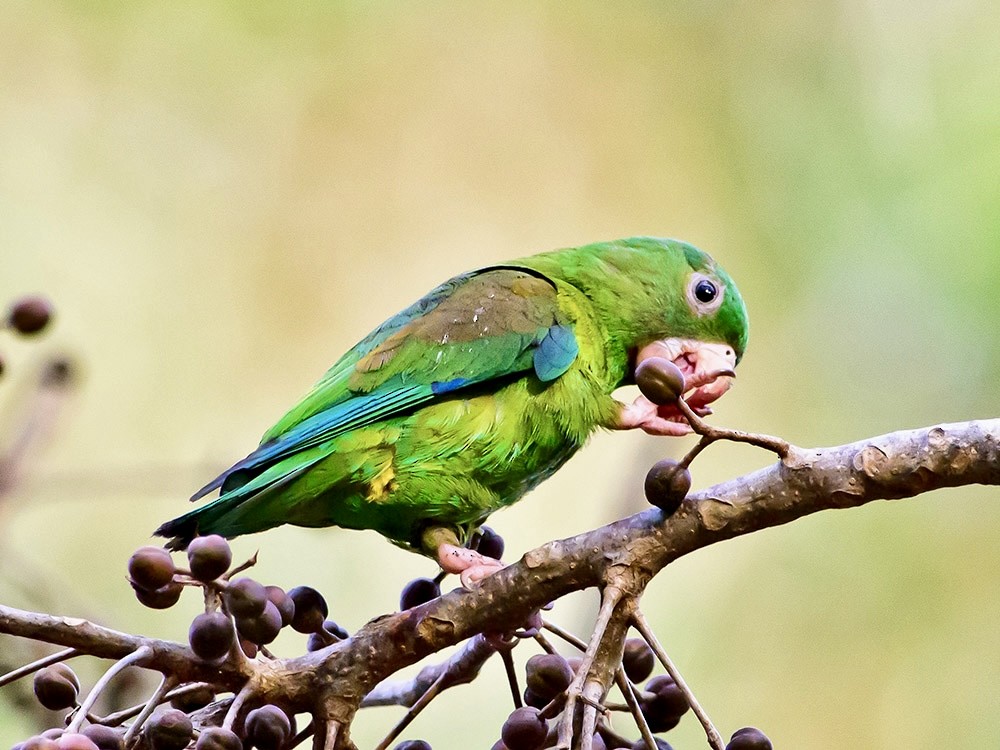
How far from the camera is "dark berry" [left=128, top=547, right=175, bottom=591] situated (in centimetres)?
197

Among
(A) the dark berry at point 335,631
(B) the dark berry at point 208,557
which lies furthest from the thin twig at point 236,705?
(A) the dark berry at point 335,631

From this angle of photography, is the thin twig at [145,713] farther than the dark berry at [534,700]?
No

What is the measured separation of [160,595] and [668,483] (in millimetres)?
912

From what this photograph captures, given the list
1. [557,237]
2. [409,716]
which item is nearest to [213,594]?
[409,716]

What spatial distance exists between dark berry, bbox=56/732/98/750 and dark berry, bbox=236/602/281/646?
1.26 feet

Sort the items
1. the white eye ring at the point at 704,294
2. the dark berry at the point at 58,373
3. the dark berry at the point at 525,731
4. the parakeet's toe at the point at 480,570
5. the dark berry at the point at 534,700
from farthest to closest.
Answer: the white eye ring at the point at 704,294 < the dark berry at the point at 58,373 < the parakeet's toe at the point at 480,570 < the dark berry at the point at 534,700 < the dark berry at the point at 525,731

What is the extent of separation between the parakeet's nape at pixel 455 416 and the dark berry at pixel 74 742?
974mm

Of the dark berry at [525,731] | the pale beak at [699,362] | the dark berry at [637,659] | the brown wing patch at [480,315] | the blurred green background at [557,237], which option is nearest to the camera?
the dark berry at [525,731]

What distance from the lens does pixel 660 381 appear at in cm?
198

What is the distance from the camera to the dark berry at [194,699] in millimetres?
2117

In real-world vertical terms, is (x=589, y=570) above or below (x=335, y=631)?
above

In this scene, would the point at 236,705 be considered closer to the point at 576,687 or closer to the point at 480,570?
the point at 576,687

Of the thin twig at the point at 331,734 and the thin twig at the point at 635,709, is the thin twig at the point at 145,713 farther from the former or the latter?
the thin twig at the point at 635,709

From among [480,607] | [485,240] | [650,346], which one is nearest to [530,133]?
[485,240]
